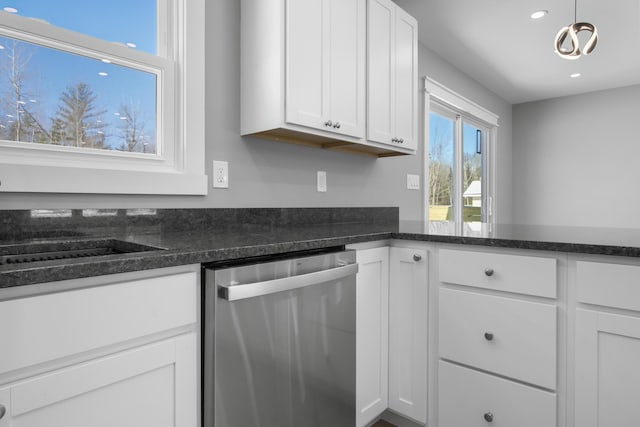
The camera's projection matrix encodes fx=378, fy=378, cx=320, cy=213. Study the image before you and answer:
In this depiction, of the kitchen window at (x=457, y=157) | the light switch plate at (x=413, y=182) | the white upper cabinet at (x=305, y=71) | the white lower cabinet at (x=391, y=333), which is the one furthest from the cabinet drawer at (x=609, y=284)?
the kitchen window at (x=457, y=157)

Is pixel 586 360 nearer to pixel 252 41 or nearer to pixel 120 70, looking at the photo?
pixel 252 41

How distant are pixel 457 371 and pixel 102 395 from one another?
128 cm

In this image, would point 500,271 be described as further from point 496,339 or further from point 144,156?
point 144,156

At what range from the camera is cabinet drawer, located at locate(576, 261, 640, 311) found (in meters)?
1.15

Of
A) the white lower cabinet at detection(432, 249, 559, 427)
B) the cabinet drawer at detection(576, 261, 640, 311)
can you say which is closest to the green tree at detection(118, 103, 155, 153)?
the white lower cabinet at detection(432, 249, 559, 427)

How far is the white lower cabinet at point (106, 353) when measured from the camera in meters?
0.75

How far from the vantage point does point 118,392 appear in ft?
2.91

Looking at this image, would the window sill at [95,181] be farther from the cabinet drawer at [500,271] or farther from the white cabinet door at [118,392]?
the cabinet drawer at [500,271]

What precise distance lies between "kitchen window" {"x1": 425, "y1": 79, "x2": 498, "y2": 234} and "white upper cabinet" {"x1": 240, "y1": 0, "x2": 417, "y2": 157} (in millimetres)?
1549

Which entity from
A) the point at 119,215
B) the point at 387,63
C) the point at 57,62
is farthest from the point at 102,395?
the point at 387,63

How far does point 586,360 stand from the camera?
125 cm

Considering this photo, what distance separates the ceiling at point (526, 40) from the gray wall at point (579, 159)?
0.33 meters

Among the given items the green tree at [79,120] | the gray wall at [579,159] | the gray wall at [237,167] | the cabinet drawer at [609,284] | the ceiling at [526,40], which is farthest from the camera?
the gray wall at [579,159]

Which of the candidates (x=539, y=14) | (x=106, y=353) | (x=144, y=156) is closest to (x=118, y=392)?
(x=106, y=353)
